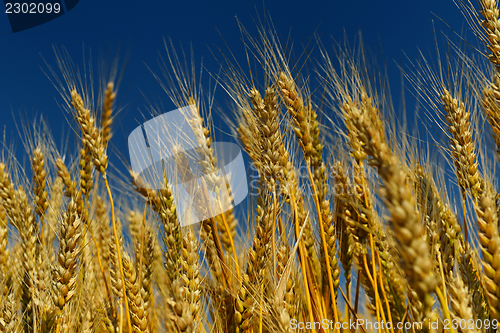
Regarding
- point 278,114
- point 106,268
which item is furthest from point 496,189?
point 106,268

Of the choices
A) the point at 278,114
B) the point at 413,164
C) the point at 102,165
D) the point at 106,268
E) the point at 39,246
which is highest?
the point at 278,114

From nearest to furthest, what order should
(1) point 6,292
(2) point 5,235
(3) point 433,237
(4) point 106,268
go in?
(3) point 433,237, (1) point 6,292, (2) point 5,235, (4) point 106,268

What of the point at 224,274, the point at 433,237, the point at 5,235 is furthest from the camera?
the point at 5,235

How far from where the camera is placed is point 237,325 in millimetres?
1638

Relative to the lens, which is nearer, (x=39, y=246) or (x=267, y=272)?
(x=267, y=272)

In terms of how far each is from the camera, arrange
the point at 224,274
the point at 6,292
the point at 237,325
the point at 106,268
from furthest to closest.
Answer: the point at 106,268 → the point at 6,292 → the point at 224,274 → the point at 237,325

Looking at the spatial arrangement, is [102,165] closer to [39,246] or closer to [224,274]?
[39,246]

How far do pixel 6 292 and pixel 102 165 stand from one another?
1.06 meters

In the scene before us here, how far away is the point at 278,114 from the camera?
1.94 meters

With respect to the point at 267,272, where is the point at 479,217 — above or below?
above

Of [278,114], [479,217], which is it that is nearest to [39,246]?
[278,114]

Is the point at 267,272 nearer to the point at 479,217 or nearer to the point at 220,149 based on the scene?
the point at 220,149

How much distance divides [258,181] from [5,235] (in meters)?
2.05

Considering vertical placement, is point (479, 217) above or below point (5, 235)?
above
